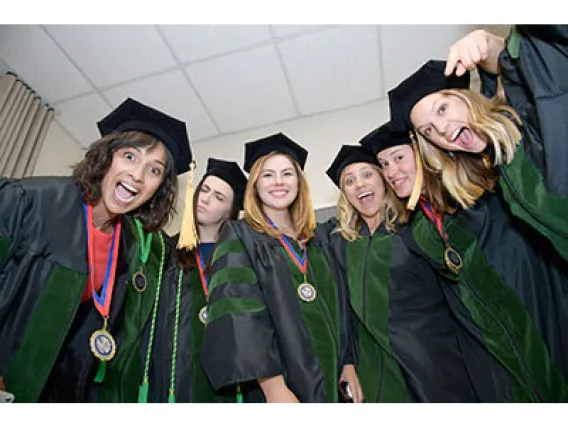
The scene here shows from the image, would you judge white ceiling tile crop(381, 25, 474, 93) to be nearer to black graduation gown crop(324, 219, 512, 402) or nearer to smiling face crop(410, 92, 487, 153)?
smiling face crop(410, 92, 487, 153)

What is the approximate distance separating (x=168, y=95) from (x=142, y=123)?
6.38ft

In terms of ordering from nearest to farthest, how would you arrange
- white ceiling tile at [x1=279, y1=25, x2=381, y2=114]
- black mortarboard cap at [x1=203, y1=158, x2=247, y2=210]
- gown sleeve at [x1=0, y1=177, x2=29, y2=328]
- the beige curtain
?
1. gown sleeve at [x1=0, y1=177, x2=29, y2=328]
2. black mortarboard cap at [x1=203, y1=158, x2=247, y2=210]
3. white ceiling tile at [x1=279, y1=25, x2=381, y2=114]
4. the beige curtain

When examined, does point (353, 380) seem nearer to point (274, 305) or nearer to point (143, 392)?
point (274, 305)

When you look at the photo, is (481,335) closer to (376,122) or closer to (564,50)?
(564,50)

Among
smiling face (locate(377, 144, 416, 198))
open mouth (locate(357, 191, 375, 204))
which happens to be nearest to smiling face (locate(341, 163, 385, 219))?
open mouth (locate(357, 191, 375, 204))

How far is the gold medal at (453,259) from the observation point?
1962mm

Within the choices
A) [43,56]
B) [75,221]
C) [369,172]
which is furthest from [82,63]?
[369,172]

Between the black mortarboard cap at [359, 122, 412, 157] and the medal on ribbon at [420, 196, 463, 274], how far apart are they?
39 cm

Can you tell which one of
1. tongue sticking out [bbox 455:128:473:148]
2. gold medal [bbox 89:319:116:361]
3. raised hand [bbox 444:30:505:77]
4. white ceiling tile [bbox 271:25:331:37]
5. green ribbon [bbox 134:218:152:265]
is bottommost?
gold medal [bbox 89:319:116:361]

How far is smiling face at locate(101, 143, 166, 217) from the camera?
1.93 metres

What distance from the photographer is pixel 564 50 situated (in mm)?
1270

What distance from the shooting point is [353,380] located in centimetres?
194
